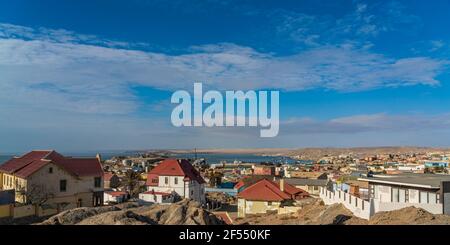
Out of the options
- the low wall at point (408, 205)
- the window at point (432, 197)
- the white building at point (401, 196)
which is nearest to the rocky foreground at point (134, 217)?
the white building at point (401, 196)

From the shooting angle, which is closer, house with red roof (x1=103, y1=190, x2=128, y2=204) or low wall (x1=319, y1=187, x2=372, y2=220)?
low wall (x1=319, y1=187, x2=372, y2=220)

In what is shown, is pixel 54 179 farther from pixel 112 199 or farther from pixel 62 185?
pixel 112 199

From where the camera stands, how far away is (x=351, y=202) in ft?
77.0

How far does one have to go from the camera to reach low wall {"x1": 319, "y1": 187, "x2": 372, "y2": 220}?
21141mm

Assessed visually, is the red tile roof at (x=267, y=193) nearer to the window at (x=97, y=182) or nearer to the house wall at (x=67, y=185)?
the window at (x=97, y=182)

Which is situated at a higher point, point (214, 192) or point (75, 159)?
point (75, 159)

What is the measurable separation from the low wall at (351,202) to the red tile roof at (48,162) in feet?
62.0

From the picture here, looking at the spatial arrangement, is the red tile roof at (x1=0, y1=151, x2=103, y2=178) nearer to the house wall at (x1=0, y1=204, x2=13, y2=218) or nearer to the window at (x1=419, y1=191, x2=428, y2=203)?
the house wall at (x1=0, y1=204, x2=13, y2=218)

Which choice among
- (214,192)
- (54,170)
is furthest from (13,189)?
(214,192)

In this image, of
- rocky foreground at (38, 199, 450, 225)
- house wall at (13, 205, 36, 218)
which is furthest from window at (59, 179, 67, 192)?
rocky foreground at (38, 199, 450, 225)

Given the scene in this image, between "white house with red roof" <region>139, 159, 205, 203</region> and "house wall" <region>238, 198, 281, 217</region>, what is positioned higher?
"white house with red roof" <region>139, 159, 205, 203</region>
